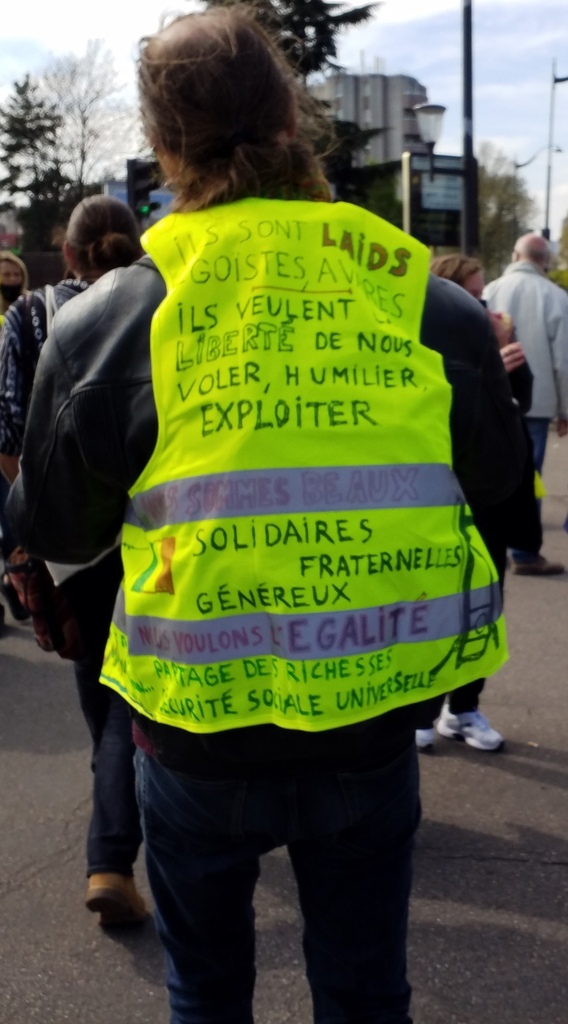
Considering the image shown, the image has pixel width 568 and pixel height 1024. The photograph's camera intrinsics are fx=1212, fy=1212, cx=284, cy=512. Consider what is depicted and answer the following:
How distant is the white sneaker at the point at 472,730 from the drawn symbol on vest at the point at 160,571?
2868 millimetres

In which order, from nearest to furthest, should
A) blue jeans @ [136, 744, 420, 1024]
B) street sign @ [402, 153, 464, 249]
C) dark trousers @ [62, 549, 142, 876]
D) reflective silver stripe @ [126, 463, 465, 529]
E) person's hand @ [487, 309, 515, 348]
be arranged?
Result: reflective silver stripe @ [126, 463, 465, 529]
blue jeans @ [136, 744, 420, 1024]
dark trousers @ [62, 549, 142, 876]
person's hand @ [487, 309, 515, 348]
street sign @ [402, 153, 464, 249]

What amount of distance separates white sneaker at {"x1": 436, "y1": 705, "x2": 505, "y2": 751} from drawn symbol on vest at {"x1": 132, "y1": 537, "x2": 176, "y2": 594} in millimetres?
2868

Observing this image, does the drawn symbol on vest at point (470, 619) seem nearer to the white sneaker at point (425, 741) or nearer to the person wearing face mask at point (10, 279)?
the white sneaker at point (425, 741)

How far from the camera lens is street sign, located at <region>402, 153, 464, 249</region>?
14391mm

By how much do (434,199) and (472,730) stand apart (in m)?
12.1

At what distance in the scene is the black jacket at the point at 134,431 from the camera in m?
1.59

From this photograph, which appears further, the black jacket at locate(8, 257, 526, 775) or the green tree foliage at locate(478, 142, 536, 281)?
the green tree foliage at locate(478, 142, 536, 281)

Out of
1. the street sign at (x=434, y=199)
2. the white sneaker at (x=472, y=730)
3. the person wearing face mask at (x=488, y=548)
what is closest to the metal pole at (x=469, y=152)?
the street sign at (x=434, y=199)

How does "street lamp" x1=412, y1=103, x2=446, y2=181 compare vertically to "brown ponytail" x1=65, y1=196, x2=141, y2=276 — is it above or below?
above

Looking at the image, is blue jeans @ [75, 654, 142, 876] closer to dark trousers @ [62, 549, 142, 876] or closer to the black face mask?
dark trousers @ [62, 549, 142, 876]

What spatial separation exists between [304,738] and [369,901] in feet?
1.02

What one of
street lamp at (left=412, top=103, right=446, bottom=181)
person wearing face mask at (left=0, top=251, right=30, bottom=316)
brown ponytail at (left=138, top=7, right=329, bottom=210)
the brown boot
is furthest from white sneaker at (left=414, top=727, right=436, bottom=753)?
street lamp at (left=412, top=103, right=446, bottom=181)

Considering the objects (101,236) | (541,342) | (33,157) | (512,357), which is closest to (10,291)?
(541,342)

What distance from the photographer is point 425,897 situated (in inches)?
127
